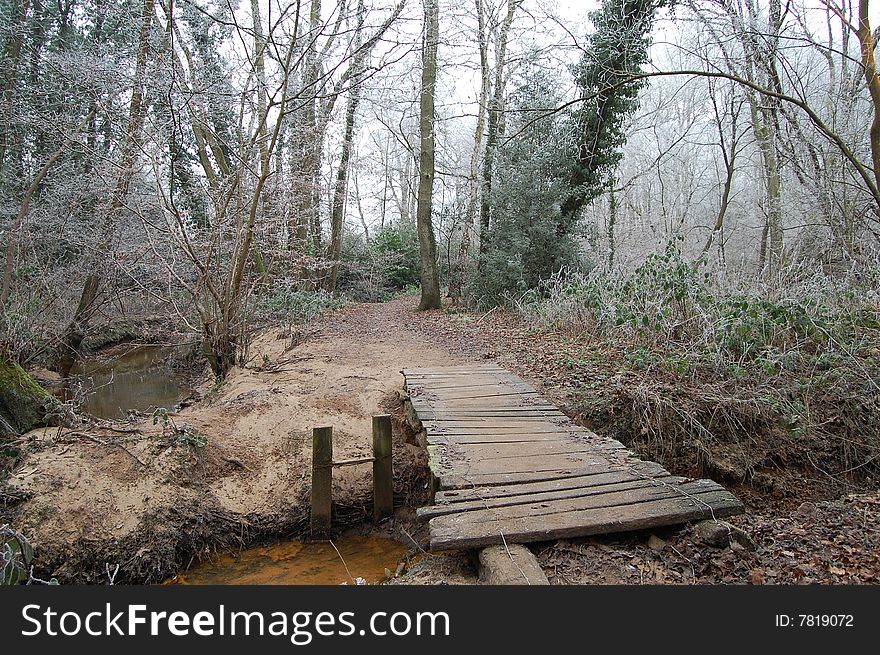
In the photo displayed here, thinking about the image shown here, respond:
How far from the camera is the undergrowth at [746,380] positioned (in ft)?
14.3

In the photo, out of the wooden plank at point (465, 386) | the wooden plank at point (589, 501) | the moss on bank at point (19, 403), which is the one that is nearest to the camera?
the wooden plank at point (589, 501)

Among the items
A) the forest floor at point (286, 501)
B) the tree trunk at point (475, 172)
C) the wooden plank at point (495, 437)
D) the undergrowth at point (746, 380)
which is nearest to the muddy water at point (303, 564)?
the forest floor at point (286, 501)

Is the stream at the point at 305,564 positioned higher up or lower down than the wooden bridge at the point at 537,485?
lower down

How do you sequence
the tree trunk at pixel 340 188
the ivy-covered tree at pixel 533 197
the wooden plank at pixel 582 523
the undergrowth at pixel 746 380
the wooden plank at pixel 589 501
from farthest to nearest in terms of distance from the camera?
the tree trunk at pixel 340 188, the ivy-covered tree at pixel 533 197, the undergrowth at pixel 746 380, the wooden plank at pixel 589 501, the wooden plank at pixel 582 523

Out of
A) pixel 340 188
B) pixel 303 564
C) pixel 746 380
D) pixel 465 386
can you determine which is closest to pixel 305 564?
pixel 303 564

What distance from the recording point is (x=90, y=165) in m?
8.20

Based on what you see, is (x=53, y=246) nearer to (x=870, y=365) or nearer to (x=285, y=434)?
(x=285, y=434)

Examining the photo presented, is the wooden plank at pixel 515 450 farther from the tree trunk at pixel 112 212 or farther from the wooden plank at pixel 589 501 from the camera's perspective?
the tree trunk at pixel 112 212

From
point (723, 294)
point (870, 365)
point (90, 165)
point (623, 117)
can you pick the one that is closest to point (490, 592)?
point (870, 365)

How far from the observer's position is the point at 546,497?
2.86 metres

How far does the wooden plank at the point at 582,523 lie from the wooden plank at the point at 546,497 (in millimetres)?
76

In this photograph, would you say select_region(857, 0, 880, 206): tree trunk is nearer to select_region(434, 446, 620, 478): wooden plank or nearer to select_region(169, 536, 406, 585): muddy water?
select_region(434, 446, 620, 478): wooden plank

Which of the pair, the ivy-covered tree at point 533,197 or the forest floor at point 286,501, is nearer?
the forest floor at point 286,501

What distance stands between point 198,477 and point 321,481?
1054 mm
